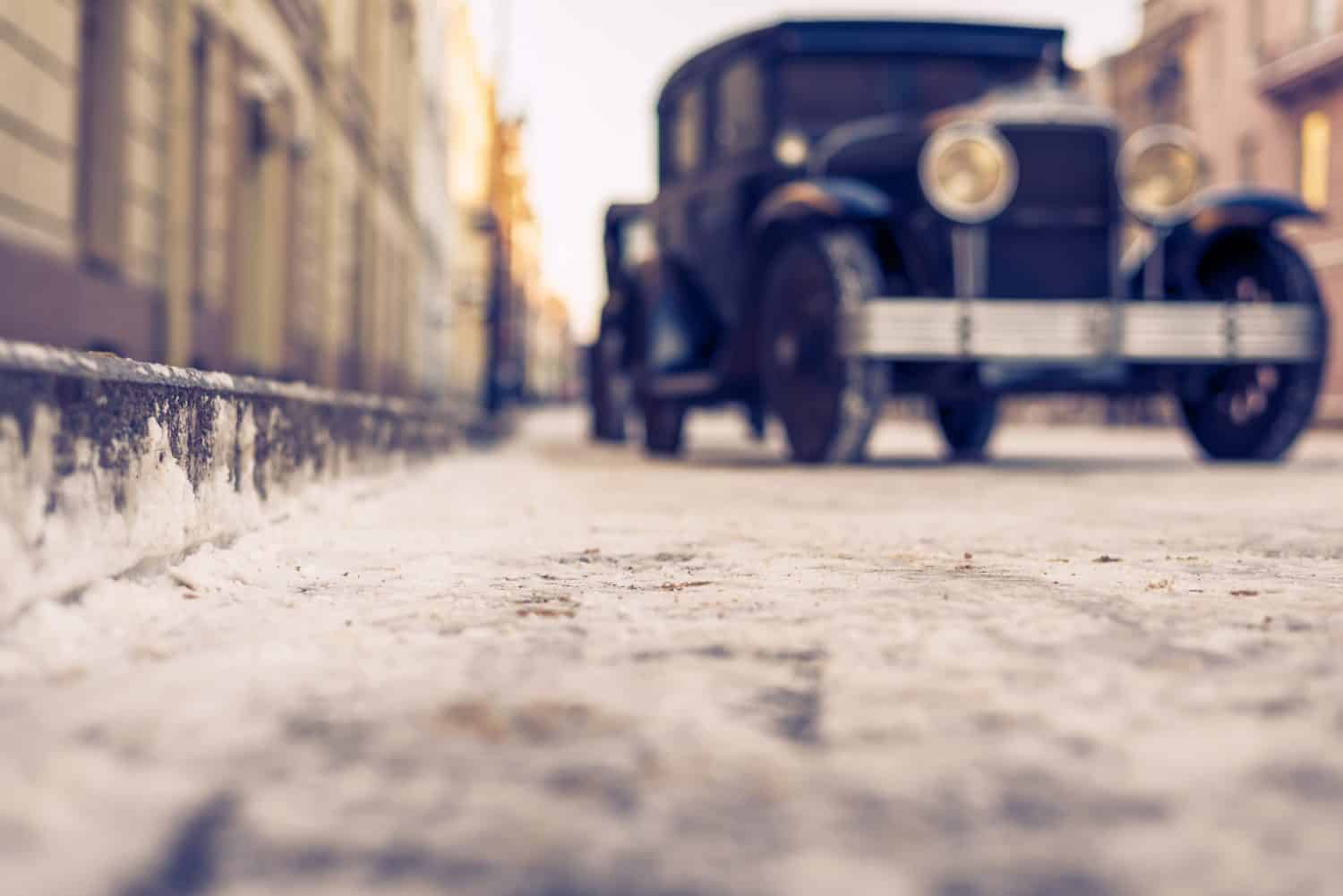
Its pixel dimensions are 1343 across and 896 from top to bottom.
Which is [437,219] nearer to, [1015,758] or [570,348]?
[1015,758]

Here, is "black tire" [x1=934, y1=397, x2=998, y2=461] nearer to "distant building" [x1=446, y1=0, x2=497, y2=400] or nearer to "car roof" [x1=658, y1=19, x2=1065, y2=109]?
"car roof" [x1=658, y1=19, x2=1065, y2=109]

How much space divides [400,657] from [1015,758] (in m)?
0.72

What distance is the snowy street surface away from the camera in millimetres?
859

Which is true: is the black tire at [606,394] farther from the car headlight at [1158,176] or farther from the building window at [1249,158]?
the building window at [1249,158]

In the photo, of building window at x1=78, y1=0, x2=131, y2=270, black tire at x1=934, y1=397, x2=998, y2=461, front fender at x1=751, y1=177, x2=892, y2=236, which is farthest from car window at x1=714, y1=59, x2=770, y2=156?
building window at x1=78, y1=0, x2=131, y2=270

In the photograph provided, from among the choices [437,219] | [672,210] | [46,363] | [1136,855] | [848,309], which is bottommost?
[1136,855]

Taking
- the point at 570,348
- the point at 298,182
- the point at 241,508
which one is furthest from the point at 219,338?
the point at 570,348

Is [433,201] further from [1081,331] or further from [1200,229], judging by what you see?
[1081,331]

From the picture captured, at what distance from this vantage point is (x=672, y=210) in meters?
8.36

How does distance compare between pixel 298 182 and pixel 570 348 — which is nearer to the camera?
pixel 298 182

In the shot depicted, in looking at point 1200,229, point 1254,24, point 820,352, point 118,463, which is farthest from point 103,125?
point 1254,24

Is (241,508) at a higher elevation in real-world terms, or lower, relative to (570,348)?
lower

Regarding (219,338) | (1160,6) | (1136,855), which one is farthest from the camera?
(1160,6)

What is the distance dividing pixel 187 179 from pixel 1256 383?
6080 mm
